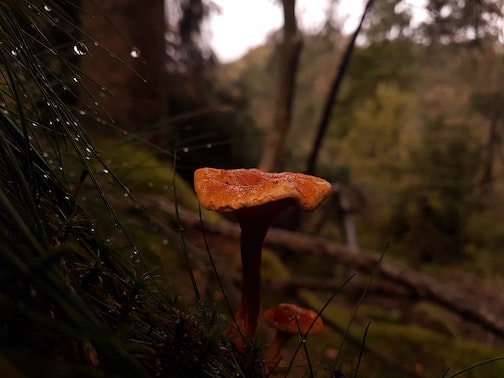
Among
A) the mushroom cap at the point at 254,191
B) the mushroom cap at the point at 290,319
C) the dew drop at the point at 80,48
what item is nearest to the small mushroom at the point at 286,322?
the mushroom cap at the point at 290,319

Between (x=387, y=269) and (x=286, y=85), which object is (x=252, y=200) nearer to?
(x=387, y=269)

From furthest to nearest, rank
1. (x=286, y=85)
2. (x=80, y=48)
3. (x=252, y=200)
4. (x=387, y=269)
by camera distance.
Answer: (x=286, y=85), (x=387, y=269), (x=80, y=48), (x=252, y=200)

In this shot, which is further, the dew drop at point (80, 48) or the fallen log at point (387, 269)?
the fallen log at point (387, 269)

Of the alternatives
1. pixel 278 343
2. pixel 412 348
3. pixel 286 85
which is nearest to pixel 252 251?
pixel 278 343

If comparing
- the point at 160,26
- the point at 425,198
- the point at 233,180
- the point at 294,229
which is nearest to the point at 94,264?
the point at 233,180

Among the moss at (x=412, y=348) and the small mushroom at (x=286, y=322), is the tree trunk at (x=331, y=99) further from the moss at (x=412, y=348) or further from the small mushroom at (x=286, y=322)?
the small mushroom at (x=286, y=322)

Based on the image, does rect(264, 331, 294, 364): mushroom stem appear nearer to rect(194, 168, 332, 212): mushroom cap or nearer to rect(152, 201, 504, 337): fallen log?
rect(194, 168, 332, 212): mushroom cap

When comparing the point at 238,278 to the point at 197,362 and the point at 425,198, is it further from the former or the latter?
the point at 425,198
